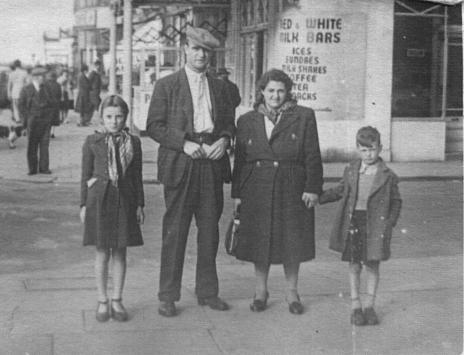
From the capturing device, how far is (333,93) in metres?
12.5

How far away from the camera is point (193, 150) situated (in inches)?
188

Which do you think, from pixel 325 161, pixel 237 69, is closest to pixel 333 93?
pixel 325 161

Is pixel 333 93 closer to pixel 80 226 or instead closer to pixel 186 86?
pixel 80 226

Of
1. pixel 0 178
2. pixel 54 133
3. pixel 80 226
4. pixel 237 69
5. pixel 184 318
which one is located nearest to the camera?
pixel 184 318

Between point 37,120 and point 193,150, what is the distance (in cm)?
729

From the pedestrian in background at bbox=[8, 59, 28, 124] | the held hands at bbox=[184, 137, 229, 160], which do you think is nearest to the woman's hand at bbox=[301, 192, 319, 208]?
the held hands at bbox=[184, 137, 229, 160]

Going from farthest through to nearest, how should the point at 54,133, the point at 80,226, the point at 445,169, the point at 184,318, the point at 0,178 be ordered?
1. the point at 54,133
2. the point at 445,169
3. the point at 0,178
4. the point at 80,226
5. the point at 184,318

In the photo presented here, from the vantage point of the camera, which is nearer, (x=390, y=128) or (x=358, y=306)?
(x=358, y=306)

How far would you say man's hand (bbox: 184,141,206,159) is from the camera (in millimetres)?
4781

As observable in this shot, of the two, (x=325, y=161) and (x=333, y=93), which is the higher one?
(x=333, y=93)

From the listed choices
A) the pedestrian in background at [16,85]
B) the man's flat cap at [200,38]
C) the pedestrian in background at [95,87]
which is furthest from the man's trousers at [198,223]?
the pedestrian in background at [95,87]

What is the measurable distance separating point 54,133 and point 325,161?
6898 millimetres

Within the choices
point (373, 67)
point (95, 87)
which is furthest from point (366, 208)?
point (95, 87)

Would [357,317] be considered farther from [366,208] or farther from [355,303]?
[366,208]
